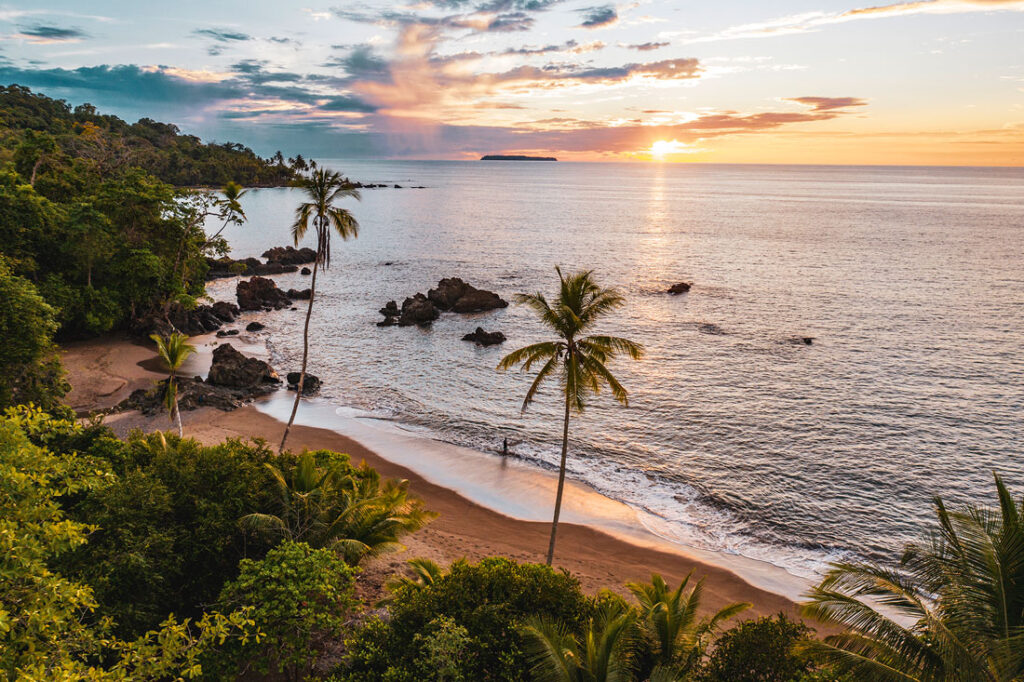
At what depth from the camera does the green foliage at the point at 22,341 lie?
20109 mm

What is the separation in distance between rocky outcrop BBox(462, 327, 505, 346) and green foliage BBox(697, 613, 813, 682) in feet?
129

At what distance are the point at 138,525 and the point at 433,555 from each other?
10.3m

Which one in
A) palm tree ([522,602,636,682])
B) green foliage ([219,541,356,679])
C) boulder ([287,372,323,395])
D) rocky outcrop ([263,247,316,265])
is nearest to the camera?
palm tree ([522,602,636,682])

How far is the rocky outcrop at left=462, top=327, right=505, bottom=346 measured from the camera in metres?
51.1

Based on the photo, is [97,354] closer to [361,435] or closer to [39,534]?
[361,435]

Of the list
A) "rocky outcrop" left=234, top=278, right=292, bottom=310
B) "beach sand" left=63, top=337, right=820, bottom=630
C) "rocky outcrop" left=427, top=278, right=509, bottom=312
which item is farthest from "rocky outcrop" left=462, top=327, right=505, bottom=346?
"rocky outcrop" left=234, top=278, right=292, bottom=310

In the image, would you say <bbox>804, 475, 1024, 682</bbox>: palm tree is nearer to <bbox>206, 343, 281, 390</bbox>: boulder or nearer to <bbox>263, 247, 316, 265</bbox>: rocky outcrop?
<bbox>206, 343, 281, 390</bbox>: boulder

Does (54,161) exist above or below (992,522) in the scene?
above

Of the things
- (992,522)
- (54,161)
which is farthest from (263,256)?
(992,522)

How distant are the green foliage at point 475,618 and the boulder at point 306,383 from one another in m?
28.3

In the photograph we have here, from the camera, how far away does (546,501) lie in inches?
1055

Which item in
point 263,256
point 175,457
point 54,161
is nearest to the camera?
point 175,457

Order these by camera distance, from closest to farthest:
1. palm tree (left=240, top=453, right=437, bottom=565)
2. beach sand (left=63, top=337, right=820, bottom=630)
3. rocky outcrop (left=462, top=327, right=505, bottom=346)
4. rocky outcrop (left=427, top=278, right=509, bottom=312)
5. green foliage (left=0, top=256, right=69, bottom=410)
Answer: palm tree (left=240, top=453, right=437, bottom=565) → green foliage (left=0, top=256, right=69, bottom=410) → beach sand (left=63, top=337, right=820, bottom=630) → rocky outcrop (left=462, top=327, right=505, bottom=346) → rocky outcrop (left=427, top=278, right=509, bottom=312)

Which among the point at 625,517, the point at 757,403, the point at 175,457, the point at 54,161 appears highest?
the point at 54,161
